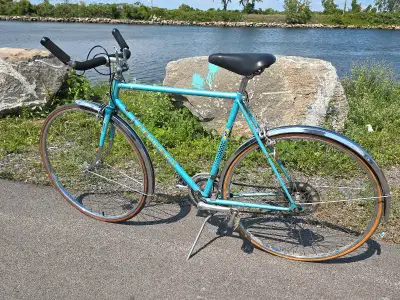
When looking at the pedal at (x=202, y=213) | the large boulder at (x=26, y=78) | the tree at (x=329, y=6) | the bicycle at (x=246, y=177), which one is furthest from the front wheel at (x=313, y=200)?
the tree at (x=329, y=6)

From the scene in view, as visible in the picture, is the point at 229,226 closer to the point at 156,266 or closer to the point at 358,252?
the point at 156,266

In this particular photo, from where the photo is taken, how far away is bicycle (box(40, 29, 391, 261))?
2.57 meters

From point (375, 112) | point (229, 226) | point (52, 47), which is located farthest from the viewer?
point (375, 112)

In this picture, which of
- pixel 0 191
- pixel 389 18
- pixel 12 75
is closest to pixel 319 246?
pixel 0 191

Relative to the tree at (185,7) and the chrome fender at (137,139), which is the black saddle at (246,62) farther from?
the tree at (185,7)

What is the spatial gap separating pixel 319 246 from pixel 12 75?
16.1ft

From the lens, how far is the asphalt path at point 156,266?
250 centimetres

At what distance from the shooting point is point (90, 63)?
279cm

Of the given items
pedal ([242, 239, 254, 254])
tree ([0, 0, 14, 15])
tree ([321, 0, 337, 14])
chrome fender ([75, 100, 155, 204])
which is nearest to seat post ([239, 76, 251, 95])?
chrome fender ([75, 100, 155, 204])

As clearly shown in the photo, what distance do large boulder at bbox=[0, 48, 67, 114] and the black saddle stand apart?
4132 millimetres

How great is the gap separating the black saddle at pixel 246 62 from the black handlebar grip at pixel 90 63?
0.84 m

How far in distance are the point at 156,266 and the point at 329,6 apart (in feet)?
294

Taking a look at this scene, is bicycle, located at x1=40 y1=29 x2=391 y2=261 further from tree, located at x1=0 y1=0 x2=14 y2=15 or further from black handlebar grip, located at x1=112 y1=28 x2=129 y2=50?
A: tree, located at x1=0 y1=0 x2=14 y2=15

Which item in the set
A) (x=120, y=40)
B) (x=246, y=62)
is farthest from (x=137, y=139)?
(x=246, y=62)
